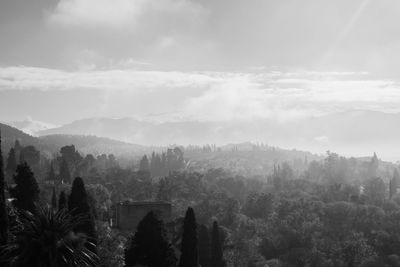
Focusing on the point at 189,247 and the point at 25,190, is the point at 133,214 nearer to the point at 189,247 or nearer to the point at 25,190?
the point at 25,190

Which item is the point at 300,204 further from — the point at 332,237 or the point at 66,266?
the point at 66,266

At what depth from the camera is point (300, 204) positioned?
295 feet

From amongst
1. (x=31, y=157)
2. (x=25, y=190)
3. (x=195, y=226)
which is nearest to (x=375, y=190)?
(x=195, y=226)

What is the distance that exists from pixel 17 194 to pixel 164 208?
32002 millimetres

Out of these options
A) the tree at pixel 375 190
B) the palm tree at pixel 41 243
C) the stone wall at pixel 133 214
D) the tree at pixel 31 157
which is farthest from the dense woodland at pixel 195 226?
the tree at pixel 31 157

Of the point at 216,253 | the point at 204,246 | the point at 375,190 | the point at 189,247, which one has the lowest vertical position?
the point at 216,253

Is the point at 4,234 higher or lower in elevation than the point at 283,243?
higher

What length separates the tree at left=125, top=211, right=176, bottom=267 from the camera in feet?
149

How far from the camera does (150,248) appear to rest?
1812 inches

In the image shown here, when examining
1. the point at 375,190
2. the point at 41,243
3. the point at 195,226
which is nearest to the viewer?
the point at 41,243

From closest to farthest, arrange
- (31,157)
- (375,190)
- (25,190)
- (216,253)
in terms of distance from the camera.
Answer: (25,190) → (216,253) → (375,190) → (31,157)

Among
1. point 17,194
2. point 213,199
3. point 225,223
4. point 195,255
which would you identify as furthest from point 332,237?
point 17,194

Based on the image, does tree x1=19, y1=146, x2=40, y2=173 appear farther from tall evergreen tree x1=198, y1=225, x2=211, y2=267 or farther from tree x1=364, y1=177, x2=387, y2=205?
tall evergreen tree x1=198, y1=225, x2=211, y2=267

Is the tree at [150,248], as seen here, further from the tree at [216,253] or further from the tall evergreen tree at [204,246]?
the tall evergreen tree at [204,246]
